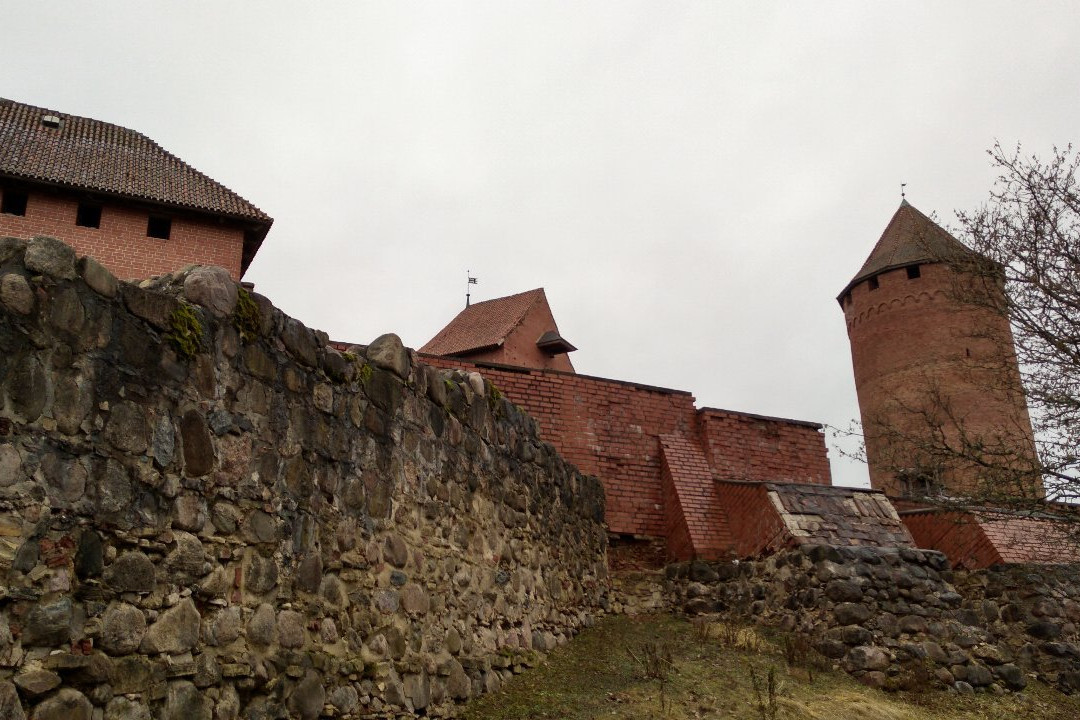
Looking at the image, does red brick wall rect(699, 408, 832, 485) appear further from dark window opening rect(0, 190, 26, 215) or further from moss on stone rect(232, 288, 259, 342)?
dark window opening rect(0, 190, 26, 215)

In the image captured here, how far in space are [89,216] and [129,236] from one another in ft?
3.10

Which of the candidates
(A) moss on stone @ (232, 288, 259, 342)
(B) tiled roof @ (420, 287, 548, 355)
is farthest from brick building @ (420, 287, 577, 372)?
(A) moss on stone @ (232, 288, 259, 342)

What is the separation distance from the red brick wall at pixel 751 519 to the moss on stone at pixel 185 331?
8339 mm

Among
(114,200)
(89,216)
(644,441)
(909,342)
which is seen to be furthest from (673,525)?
(909,342)

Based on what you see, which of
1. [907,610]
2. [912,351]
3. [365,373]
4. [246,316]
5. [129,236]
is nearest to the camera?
[246,316]

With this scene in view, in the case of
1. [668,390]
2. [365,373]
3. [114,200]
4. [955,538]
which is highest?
[114,200]

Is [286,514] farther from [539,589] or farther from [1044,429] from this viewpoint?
[1044,429]

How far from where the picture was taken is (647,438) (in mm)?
13391

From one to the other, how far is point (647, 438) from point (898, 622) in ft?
14.5

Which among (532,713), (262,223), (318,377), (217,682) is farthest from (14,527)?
(262,223)

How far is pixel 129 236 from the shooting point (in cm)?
1969

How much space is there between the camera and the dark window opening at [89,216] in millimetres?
19422

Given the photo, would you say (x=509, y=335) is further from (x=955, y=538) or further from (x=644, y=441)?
(x=955, y=538)

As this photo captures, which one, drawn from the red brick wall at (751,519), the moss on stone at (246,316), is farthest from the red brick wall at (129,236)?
the moss on stone at (246,316)
